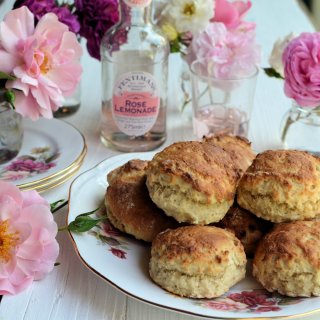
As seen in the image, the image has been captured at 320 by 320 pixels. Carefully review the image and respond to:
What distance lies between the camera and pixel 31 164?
125 centimetres

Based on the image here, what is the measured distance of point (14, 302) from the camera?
0.85m

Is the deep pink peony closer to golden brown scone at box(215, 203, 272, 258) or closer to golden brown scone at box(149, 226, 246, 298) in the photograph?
golden brown scone at box(215, 203, 272, 258)

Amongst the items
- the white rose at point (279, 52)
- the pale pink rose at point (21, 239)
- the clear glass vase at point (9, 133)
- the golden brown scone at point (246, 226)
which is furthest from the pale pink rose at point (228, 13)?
the pale pink rose at point (21, 239)

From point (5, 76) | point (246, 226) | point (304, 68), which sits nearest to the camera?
point (246, 226)

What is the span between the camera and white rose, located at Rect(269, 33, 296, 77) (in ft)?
4.36

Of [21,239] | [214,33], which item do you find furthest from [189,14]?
[21,239]

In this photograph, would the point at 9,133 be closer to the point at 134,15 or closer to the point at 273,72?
the point at 134,15

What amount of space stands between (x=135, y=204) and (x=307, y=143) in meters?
0.56

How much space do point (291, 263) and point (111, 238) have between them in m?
0.30

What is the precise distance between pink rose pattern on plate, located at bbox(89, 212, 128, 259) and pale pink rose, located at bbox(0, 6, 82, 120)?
0.95 feet

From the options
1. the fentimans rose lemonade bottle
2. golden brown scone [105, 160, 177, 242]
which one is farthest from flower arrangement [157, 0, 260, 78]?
golden brown scone [105, 160, 177, 242]

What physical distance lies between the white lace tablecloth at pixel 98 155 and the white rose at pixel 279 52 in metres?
0.18

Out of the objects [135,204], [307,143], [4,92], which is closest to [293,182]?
[135,204]

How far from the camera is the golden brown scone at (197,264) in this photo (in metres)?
0.79
